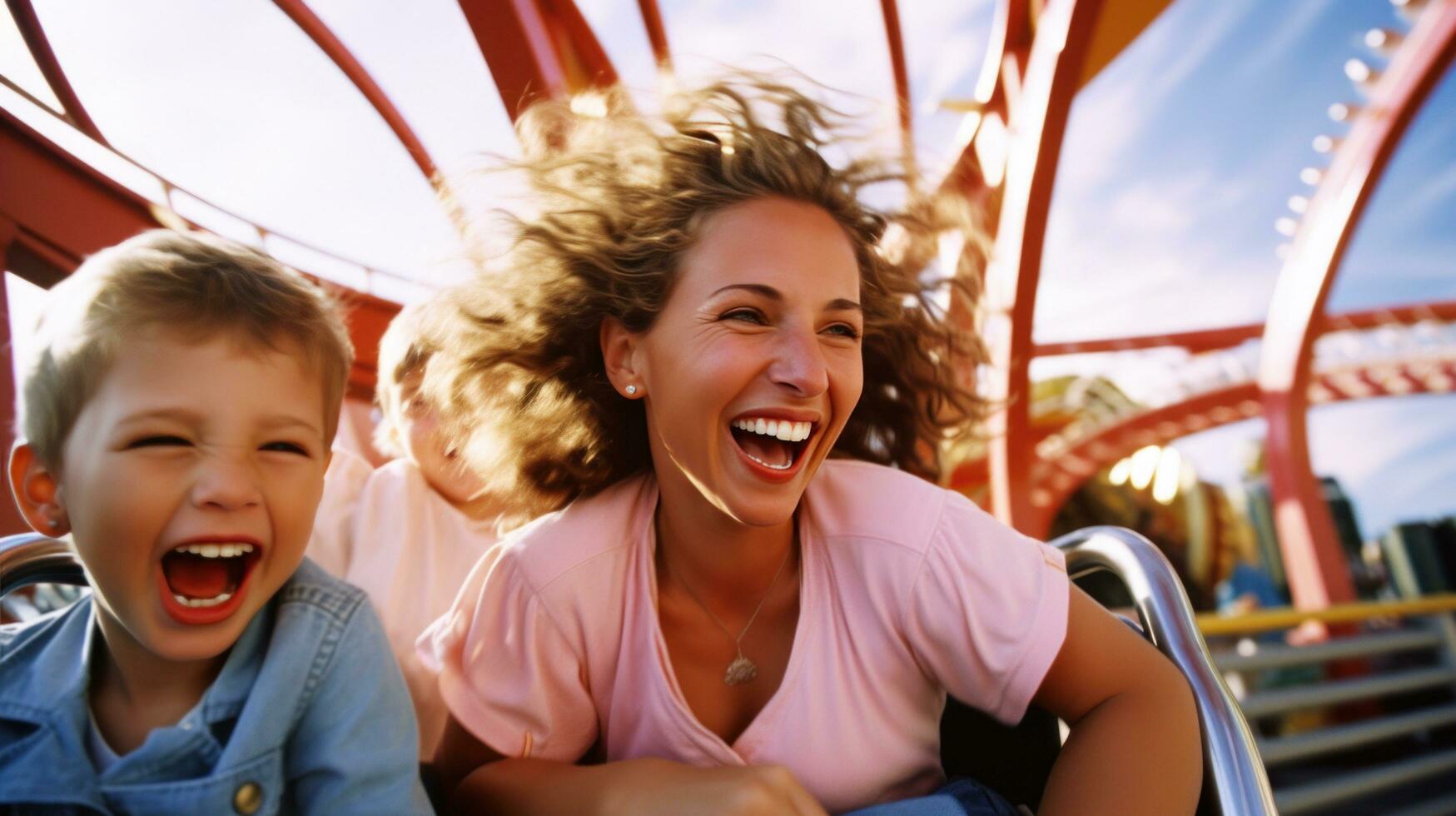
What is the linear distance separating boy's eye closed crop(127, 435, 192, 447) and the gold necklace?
2.20 feet

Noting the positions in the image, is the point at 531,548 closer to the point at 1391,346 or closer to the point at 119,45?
the point at 119,45

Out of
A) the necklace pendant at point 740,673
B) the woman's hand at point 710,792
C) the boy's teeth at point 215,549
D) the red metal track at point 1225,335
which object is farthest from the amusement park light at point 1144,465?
the boy's teeth at point 215,549

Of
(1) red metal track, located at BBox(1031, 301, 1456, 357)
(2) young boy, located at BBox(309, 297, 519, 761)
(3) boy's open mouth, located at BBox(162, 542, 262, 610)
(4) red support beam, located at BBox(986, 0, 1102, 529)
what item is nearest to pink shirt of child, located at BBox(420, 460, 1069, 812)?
(2) young boy, located at BBox(309, 297, 519, 761)

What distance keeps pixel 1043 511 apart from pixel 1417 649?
552cm

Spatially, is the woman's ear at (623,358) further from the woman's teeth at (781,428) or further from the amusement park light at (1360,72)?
the amusement park light at (1360,72)

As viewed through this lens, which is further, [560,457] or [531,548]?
[560,457]

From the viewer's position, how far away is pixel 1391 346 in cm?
1251

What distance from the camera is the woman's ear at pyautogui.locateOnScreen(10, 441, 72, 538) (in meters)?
0.90

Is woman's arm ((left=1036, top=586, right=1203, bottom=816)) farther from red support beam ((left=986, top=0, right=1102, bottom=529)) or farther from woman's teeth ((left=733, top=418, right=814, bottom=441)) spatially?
red support beam ((left=986, top=0, right=1102, bottom=529))

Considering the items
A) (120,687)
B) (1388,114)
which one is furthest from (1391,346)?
(120,687)

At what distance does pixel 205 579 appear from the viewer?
0.89 meters

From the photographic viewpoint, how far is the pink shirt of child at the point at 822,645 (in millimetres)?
1067

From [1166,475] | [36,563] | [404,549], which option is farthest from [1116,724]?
[1166,475]

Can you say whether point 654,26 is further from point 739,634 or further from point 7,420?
point 739,634
